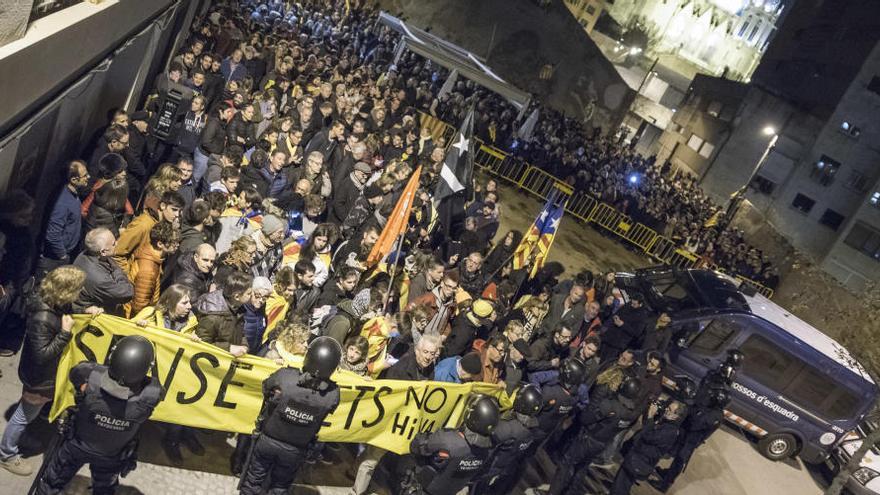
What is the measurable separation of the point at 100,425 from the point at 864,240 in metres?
38.1

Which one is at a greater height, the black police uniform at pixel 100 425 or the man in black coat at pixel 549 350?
the man in black coat at pixel 549 350

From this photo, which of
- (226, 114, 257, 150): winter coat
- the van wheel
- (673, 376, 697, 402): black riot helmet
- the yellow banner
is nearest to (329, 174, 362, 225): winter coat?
(226, 114, 257, 150): winter coat

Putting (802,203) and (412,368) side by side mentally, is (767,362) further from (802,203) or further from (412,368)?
(802,203)

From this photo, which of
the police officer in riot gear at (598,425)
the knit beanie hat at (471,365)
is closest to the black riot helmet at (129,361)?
the knit beanie hat at (471,365)

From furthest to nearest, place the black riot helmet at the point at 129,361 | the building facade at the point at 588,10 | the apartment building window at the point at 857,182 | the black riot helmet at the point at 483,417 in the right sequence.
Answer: the building facade at the point at 588,10
the apartment building window at the point at 857,182
the black riot helmet at the point at 483,417
the black riot helmet at the point at 129,361

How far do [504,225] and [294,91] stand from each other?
25.6 feet

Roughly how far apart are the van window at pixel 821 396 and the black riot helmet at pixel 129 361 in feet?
38.1

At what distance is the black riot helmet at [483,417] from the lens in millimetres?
5289

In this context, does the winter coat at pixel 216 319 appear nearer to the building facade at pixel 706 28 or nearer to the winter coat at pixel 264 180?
the winter coat at pixel 264 180

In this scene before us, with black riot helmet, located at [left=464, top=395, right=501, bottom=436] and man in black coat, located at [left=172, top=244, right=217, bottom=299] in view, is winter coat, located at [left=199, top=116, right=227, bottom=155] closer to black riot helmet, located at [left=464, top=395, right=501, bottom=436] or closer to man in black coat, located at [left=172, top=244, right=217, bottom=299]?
man in black coat, located at [left=172, top=244, right=217, bottom=299]

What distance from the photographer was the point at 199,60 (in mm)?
10328

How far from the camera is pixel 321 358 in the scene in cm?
459

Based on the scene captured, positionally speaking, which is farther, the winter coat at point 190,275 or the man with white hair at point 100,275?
the winter coat at point 190,275

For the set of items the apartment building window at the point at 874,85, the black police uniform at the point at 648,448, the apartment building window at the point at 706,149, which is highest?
the apartment building window at the point at 874,85
